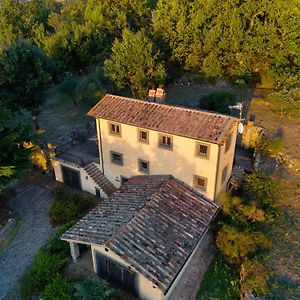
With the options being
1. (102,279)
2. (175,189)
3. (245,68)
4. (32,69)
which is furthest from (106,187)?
(245,68)

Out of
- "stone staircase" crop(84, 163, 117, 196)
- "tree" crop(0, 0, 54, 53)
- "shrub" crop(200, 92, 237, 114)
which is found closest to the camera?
"stone staircase" crop(84, 163, 117, 196)

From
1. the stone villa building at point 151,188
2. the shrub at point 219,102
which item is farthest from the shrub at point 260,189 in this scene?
the shrub at point 219,102

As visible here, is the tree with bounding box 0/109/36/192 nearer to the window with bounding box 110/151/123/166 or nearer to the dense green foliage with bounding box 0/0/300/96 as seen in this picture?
the window with bounding box 110/151/123/166

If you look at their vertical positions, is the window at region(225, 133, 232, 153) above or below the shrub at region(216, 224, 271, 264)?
above

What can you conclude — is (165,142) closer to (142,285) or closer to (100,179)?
(100,179)

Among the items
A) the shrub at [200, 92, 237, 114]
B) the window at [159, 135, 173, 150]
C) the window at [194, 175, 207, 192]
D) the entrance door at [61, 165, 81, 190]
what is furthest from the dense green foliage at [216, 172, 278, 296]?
the shrub at [200, 92, 237, 114]
